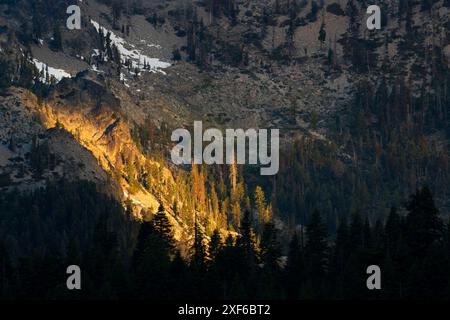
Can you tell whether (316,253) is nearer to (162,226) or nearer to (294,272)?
(294,272)

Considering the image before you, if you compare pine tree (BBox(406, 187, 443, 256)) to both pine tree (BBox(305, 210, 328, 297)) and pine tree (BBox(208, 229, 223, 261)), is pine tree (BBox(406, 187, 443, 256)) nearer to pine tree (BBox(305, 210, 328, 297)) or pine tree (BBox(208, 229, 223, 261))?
pine tree (BBox(305, 210, 328, 297))

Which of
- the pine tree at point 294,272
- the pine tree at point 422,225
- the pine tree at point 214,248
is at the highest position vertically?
the pine tree at point 422,225

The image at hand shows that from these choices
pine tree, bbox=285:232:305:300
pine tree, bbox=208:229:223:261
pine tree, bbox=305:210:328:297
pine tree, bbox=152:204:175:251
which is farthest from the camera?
pine tree, bbox=152:204:175:251

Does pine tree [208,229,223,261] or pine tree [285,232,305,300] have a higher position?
pine tree [208,229,223,261]

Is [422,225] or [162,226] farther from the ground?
[162,226]

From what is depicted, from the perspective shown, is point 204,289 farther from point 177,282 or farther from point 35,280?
point 35,280

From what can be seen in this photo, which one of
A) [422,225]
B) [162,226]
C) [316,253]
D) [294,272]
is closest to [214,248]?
[162,226]

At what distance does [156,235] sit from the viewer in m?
159

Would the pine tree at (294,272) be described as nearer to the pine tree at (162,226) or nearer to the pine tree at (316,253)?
the pine tree at (316,253)

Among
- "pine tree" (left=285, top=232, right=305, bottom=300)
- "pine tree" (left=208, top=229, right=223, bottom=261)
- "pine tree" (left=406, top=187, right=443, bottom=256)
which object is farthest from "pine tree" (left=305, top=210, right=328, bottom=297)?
"pine tree" (left=208, top=229, right=223, bottom=261)

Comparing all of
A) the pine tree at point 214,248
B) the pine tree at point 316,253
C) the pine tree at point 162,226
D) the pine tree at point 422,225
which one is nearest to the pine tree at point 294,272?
the pine tree at point 316,253

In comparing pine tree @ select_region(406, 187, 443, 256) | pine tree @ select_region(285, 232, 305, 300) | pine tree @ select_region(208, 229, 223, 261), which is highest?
pine tree @ select_region(406, 187, 443, 256)

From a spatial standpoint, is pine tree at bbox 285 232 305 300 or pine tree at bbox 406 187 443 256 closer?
pine tree at bbox 406 187 443 256
